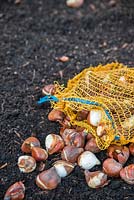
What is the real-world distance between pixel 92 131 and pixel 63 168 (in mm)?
187

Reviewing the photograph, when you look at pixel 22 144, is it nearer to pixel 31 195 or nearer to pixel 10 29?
pixel 31 195

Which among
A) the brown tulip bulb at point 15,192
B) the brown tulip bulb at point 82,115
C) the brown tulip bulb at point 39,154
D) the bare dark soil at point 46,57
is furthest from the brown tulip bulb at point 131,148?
the brown tulip bulb at point 15,192

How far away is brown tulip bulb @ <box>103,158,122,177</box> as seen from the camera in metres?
1.75

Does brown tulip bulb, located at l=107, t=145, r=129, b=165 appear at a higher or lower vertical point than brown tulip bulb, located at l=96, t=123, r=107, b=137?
lower

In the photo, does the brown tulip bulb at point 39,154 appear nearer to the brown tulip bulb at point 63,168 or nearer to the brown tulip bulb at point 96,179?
the brown tulip bulb at point 63,168

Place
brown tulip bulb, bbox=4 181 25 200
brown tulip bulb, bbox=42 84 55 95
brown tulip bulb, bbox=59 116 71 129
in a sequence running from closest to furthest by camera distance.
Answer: brown tulip bulb, bbox=4 181 25 200 → brown tulip bulb, bbox=59 116 71 129 → brown tulip bulb, bbox=42 84 55 95

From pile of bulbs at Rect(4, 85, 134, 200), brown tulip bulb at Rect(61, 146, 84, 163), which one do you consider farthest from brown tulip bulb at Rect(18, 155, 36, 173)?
brown tulip bulb at Rect(61, 146, 84, 163)

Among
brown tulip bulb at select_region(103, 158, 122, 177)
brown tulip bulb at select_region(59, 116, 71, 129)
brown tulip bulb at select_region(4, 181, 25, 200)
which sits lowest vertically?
brown tulip bulb at select_region(4, 181, 25, 200)

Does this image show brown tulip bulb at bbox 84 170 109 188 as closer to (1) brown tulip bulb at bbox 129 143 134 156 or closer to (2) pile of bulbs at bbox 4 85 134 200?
(2) pile of bulbs at bbox 4 85 134 200

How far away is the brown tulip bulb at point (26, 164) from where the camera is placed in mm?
1804

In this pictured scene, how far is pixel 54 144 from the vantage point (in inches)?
72.9

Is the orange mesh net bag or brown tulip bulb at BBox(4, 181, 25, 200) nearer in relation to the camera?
brown tulip bulb at BBox(4, 181, 25, 200)

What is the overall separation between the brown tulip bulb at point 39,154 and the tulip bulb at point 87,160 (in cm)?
13

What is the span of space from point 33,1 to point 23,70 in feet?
2.36
